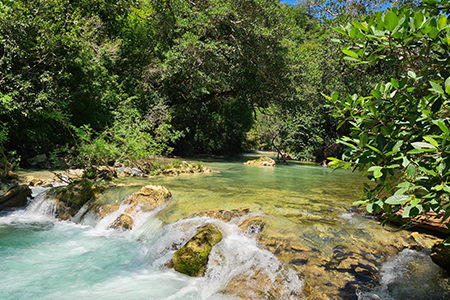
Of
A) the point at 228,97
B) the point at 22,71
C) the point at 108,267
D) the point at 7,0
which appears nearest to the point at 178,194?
the point at 108,267

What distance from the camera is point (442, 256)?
391cm

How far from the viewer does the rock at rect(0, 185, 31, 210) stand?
302 inches

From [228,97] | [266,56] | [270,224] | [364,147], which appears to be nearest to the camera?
[364,147]

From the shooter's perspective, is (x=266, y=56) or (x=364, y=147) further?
(x=266, y=56)

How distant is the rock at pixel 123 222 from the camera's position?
6.53m

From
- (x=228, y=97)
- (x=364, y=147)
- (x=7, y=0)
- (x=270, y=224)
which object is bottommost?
(x=270, y=224)

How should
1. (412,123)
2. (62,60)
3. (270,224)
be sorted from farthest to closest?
(62,60) < (270,224) < (412,123)

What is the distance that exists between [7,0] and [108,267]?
12039 millimetres

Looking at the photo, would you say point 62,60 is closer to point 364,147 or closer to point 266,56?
point 266,56

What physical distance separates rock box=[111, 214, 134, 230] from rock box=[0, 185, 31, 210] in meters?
3.30

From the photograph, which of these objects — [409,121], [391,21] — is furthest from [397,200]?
[391,21]

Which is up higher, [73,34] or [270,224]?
[73,34]

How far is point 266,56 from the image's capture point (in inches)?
671

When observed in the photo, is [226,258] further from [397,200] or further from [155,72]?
[155,72]
